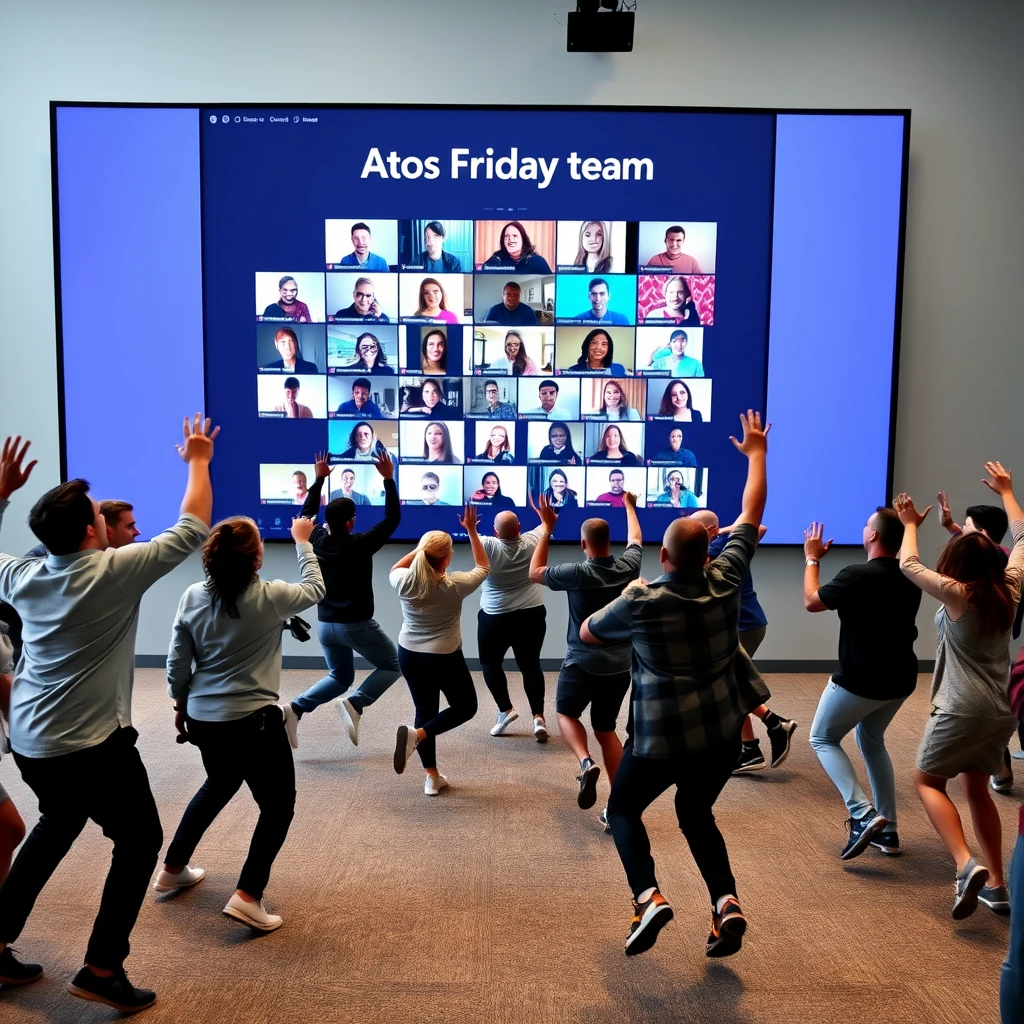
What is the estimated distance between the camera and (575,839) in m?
4.60

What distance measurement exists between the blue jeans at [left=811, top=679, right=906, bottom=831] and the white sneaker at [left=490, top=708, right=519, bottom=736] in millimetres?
2241

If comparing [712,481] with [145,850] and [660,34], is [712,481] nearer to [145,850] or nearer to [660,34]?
[660,34]

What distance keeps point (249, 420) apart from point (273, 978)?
482 centimetres

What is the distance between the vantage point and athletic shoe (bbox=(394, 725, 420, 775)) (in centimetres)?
500

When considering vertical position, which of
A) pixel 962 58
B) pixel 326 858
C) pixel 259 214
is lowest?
pixel 326 858

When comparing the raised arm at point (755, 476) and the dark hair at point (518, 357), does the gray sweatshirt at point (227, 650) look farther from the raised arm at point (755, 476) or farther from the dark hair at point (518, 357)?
the dark hair at point (518, 357)

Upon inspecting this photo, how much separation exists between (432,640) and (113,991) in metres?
2.26

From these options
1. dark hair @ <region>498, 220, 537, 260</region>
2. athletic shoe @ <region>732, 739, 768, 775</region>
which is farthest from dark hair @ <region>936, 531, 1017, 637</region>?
dark hair @ <region>498, 220, 537, 260</region>

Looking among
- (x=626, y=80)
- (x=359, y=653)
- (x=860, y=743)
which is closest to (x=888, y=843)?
(x=860, y=743)

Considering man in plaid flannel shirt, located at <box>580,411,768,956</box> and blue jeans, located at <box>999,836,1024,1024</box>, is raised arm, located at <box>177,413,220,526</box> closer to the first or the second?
man in plaid flannel shirt, located at <box>580,411,768,956</box>

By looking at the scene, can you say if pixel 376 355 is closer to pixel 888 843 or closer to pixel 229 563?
pixel 229 563

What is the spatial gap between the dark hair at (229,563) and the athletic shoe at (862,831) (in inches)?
113

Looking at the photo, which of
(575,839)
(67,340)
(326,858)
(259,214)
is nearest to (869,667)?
(575,839)

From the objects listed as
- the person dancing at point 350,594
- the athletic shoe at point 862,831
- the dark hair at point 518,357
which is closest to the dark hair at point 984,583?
the athletic shoe at point 862,831
